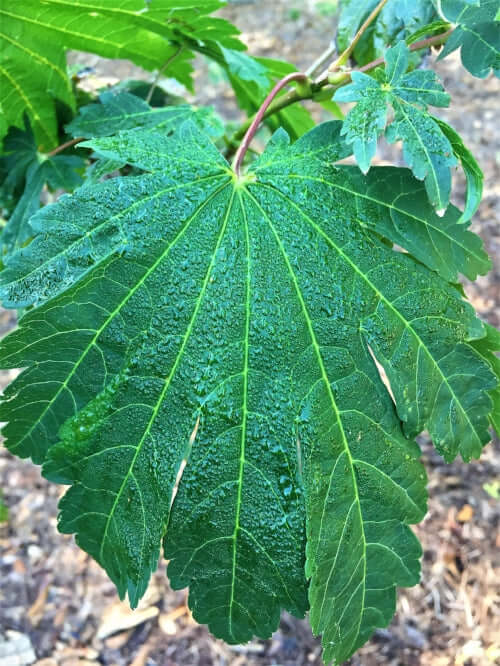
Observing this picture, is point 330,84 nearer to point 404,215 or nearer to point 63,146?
point 404,215

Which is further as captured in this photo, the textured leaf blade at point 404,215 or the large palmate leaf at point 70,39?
the large palmate leaf at point 70,39

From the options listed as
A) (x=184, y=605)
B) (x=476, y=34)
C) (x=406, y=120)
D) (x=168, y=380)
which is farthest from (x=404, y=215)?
(x=184, y=605)

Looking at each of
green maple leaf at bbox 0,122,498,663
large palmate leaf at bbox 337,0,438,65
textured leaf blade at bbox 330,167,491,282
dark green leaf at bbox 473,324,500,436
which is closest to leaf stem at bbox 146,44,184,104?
large palmate leaf at bbox 337,0,438,65

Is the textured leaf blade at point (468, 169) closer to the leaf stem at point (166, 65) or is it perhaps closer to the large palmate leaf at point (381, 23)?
the large palmate leaf at point (381, 23)

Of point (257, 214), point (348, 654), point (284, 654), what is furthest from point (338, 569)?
point (284, 654)

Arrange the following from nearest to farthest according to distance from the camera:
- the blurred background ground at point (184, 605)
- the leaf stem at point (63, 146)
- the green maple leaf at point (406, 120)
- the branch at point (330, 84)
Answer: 1. the green maple leaf at point (406, 120)
2. the branch at point (330, 84)
3. the leaf stem at point (63, 146)
4. the blurred background ground at point (184, 605)

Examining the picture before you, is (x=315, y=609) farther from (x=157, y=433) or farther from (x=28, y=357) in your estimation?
(x=28, y=357)

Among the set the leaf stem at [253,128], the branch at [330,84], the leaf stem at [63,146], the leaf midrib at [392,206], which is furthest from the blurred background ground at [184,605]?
the leaf midrib at [392,206]
